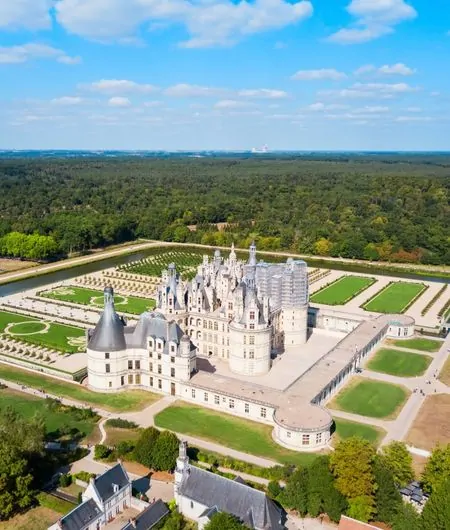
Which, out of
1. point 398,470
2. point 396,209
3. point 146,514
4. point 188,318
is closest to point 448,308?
point 188,318

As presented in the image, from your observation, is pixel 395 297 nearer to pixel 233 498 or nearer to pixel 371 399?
pixel 371 399

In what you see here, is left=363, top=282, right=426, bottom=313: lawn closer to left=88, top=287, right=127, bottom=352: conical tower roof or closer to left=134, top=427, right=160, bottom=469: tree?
left=88, top=287, right=127, bottom=352: conical tower roof

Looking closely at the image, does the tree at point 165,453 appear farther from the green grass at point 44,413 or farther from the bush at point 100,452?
the green grass at point 44,413

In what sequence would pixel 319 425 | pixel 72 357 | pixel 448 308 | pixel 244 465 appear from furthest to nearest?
pixel 448 308, pixel 72 357, pixel 319 425, pixel 244 465

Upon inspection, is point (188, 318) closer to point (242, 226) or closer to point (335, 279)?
point (335, 279)

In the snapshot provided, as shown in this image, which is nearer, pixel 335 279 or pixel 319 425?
pixel 319 425

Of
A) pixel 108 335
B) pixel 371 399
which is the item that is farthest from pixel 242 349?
pixel 108 335

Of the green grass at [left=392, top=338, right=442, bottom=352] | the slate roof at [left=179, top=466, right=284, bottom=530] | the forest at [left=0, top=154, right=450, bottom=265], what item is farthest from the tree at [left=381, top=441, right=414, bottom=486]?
the forest at [left=0, top=154, right=450, bottom=265]

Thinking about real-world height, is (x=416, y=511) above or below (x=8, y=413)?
below
